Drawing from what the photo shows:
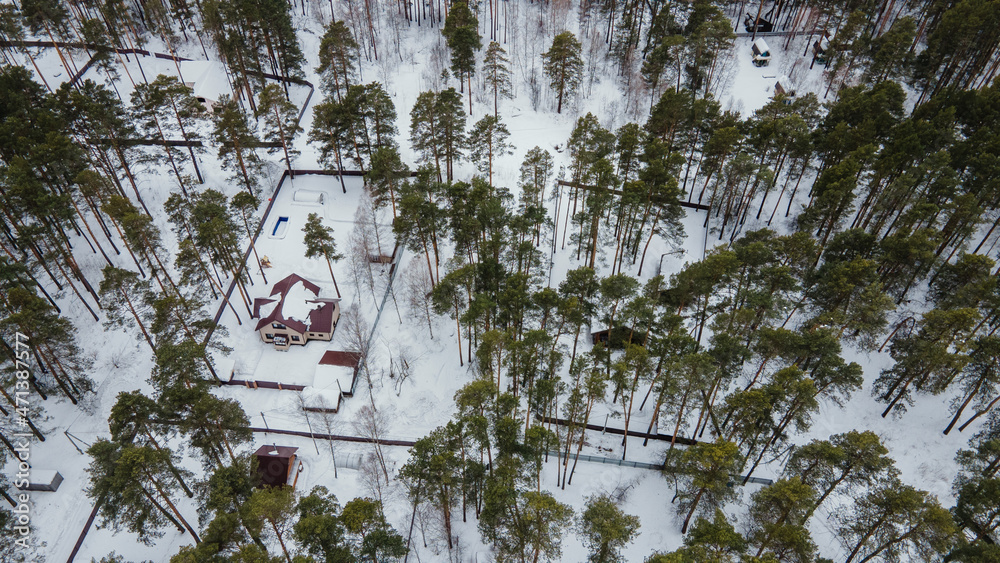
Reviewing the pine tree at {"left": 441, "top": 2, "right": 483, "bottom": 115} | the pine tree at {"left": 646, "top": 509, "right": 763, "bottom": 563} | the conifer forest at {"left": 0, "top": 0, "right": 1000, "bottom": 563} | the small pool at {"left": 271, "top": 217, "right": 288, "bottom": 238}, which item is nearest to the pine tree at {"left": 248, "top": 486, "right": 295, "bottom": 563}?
the conifer forest at {"left": 0, "top": 0, "right": 1000, "bottom": 563}

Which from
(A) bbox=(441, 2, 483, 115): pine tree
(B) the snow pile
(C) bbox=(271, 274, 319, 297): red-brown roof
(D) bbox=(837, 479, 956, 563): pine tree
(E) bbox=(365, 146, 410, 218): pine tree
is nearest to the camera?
(D) bbox=(837, 479, 956, 563): pine tree

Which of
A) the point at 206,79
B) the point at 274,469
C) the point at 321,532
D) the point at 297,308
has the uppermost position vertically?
the point at 206,79

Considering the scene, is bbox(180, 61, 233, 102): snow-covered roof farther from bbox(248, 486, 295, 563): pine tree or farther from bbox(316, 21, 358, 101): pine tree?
bbox(248, 486, 295, 563): pine tree

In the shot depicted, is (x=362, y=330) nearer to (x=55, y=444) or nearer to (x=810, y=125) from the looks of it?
(x=55, y=444)

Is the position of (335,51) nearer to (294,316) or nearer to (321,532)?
(294,316)

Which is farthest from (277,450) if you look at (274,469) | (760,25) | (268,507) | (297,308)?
(760,25)
